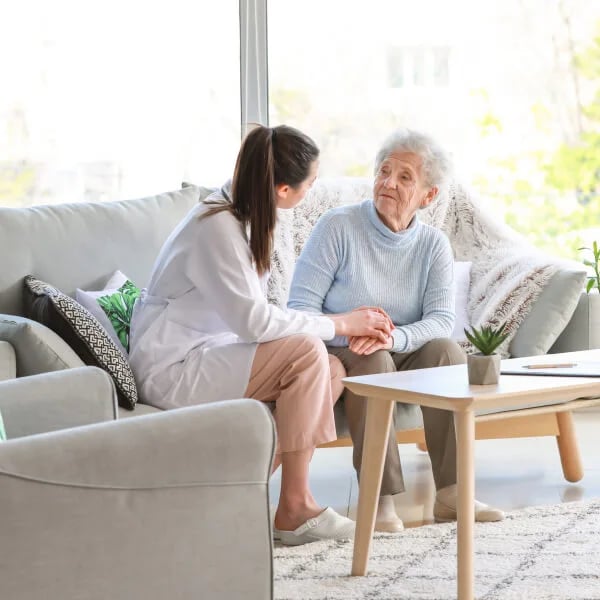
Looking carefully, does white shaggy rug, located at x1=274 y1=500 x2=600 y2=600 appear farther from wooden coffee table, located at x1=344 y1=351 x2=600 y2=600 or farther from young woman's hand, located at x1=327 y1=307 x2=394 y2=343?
young woman's hand, located at x1=327 y1=307 x2=394 y2=343

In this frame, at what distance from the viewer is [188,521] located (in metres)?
1.63

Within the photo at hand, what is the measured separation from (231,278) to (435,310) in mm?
745

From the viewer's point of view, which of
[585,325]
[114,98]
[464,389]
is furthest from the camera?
[114,98]

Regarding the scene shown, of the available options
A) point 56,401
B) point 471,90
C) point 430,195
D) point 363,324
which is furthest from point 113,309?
point 471,90

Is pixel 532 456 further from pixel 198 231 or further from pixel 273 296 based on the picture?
pixel 198 231

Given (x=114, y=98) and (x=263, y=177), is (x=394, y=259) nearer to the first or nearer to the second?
(x=263, y=177)

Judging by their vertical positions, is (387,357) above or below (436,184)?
below

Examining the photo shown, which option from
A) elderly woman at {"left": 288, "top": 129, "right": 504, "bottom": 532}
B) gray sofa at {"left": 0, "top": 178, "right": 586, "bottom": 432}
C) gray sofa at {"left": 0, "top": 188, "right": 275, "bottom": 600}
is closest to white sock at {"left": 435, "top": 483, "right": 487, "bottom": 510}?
gray sofa at {"left": 0, "top": 178, "right": 586, "bottom": 432}

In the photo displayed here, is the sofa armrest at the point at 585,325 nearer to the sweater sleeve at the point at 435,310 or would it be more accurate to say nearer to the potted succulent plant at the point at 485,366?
the sweater sleeve at the point at 435,310

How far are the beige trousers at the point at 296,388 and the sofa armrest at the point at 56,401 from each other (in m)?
0.57

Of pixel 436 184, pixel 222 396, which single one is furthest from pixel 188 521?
pixel 436 184

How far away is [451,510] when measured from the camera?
9.48 ft

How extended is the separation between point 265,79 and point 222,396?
2.31 meters

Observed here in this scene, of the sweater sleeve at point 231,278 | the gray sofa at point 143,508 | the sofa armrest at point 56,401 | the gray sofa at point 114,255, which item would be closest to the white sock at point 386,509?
the gray sofa at point 114,255
